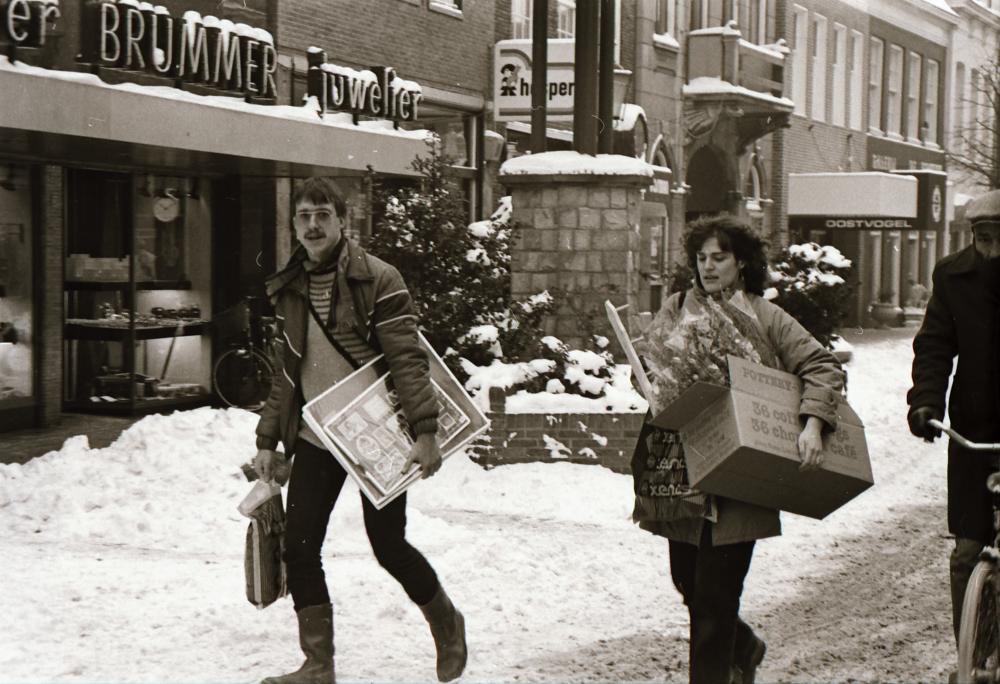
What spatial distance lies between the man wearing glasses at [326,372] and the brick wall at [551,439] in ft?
15.7

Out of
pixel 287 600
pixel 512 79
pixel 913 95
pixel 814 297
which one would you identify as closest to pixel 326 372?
pixel 287 600

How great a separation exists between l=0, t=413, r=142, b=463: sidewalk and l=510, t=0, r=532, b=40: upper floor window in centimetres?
869

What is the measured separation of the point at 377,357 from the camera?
15.9 feet

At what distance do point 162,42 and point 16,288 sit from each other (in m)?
2.42

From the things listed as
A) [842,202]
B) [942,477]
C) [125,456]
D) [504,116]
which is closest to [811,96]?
[842,202]

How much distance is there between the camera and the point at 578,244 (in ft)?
36.5

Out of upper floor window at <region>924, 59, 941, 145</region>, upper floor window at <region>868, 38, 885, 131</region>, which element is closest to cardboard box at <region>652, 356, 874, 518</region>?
upper floor window at <region>868, 38, 885, 131</region>

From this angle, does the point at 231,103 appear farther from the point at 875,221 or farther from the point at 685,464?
the point at 875,221

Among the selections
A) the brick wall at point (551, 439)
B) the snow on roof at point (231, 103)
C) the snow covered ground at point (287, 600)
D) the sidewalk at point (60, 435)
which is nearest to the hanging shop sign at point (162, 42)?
the snow on roof at point (231, 103)

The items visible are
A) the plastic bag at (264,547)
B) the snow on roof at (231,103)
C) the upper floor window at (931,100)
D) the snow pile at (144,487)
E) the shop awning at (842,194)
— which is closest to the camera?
the plastic bag at (264,547)

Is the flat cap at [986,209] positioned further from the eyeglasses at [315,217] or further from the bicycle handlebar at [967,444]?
the eyeglasses at [315,217]

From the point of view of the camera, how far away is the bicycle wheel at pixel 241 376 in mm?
13102

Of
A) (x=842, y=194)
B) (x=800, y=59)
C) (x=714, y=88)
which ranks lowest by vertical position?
(x=842, y=194)

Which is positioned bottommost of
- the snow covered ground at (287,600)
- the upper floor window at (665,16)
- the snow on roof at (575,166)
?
the snow covered ground at (287,600)
